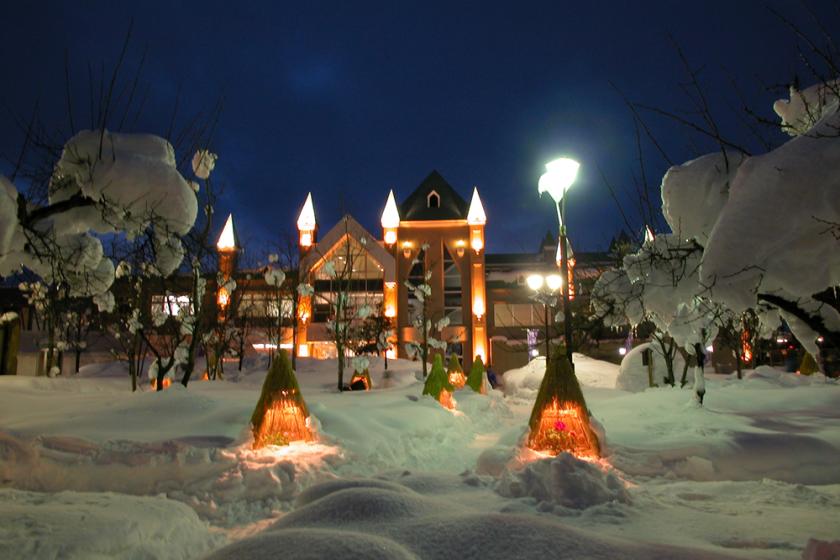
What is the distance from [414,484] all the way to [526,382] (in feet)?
78.0

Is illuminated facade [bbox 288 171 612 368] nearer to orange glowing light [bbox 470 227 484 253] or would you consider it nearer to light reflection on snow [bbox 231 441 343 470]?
orange glowing light [bbox 470 227 484 253]

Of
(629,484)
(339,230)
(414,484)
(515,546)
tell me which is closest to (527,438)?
(629,484)

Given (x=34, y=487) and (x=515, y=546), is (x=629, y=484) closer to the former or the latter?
(x=515, y=546)

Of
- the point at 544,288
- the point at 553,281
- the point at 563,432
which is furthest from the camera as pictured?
the point at 553,281

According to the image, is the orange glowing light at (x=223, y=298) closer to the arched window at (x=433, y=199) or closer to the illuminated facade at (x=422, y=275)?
the illuminated facade at (x=422, y=275)

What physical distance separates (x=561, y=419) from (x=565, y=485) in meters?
3.10

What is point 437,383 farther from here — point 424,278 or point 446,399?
point 424,278

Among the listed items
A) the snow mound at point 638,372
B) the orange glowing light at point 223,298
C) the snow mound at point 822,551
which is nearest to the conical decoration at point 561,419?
the snow mound at point 822,551

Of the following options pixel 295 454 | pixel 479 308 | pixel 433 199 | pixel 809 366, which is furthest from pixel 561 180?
pixel 433 199

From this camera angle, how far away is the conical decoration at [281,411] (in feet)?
28.3

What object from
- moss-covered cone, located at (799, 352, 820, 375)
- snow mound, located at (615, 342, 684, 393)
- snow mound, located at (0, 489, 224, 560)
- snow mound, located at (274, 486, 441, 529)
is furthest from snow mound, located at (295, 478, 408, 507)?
moss-covered cone, located at (799, 352, 820, 375)

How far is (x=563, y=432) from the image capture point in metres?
8.70

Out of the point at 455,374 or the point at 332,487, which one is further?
the point at 455,374

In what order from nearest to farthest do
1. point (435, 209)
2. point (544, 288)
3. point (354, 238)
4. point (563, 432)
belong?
point (563, 432)
point (544, 288)
point (354, 238)
point (435, 209)
